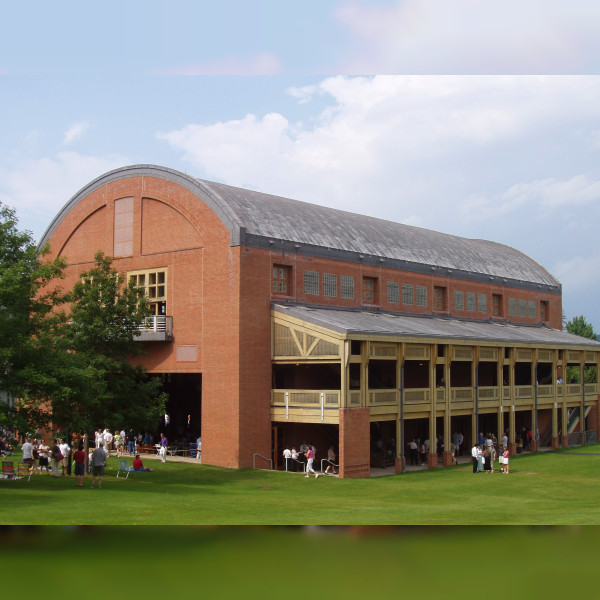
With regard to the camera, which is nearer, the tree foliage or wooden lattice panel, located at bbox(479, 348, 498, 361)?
the tree foliage

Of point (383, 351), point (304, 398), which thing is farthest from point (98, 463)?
point (383, 351)

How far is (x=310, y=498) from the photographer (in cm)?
2536

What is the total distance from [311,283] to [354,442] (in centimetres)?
1057

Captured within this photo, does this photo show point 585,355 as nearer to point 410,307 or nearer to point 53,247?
A: point 410,307

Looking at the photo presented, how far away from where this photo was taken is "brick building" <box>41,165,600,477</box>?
1384 inches

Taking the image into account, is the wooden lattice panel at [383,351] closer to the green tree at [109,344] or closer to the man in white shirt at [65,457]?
the green tree at [109,344]

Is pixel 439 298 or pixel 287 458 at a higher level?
pixel 439 298

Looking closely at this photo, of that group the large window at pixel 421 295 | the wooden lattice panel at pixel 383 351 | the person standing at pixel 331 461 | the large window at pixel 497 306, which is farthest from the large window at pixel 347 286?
the large window at pixel 497 306

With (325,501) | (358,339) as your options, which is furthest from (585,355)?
(325,501)

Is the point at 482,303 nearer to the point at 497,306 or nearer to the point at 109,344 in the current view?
the point at 497,306

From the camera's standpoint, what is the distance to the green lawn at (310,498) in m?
17.3

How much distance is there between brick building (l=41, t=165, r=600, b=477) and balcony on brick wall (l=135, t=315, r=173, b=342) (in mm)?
107

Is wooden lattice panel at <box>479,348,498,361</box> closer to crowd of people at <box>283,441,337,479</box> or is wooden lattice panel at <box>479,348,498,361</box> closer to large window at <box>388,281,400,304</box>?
large window at <box>388,281,400,304</box>

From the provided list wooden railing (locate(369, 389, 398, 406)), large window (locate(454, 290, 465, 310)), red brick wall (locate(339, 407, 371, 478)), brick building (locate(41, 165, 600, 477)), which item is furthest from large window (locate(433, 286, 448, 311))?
red brick wall (locate(339, 407, 371, 478))
